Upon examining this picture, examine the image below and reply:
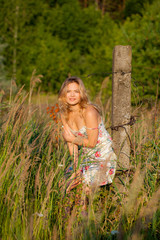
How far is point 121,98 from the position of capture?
2580 millimetres

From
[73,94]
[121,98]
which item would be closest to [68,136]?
[73,94]

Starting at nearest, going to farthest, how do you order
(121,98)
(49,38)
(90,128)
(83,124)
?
(121,98)
(90,128)
(83,124)
(49,38)

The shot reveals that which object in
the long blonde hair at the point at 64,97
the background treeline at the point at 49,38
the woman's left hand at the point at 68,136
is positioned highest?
the background treeline at the point at 49,38

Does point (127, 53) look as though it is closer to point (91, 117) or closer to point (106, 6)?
point (91, 117)

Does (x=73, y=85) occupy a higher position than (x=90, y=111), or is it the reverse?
(x=73, y=85)

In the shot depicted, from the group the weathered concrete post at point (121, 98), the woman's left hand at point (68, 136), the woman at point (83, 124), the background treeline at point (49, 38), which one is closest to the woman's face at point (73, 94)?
the woman at point (83, 124)

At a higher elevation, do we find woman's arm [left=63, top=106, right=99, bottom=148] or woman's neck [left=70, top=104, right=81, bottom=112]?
woman's neck [left=70, top=104, right=81, bottom=112]

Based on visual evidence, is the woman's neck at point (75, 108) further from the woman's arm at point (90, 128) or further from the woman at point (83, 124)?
the woman's arm at point (90, 128)

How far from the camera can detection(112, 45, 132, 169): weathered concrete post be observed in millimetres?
2537

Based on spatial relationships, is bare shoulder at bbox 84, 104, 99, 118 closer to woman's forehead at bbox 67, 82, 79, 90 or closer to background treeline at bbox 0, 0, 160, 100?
woman's forehead at bbox 67, 82, 79, 90

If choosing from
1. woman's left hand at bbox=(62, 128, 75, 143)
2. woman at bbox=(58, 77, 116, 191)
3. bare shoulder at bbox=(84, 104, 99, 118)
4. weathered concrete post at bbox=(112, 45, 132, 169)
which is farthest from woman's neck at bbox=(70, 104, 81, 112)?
weathered concrete post at bbox=(112, 45, 132, 169)

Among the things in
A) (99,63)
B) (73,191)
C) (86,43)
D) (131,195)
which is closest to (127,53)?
(73,191)

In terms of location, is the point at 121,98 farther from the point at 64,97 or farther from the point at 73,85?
the point at 64,97

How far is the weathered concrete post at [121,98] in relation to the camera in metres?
2.54
